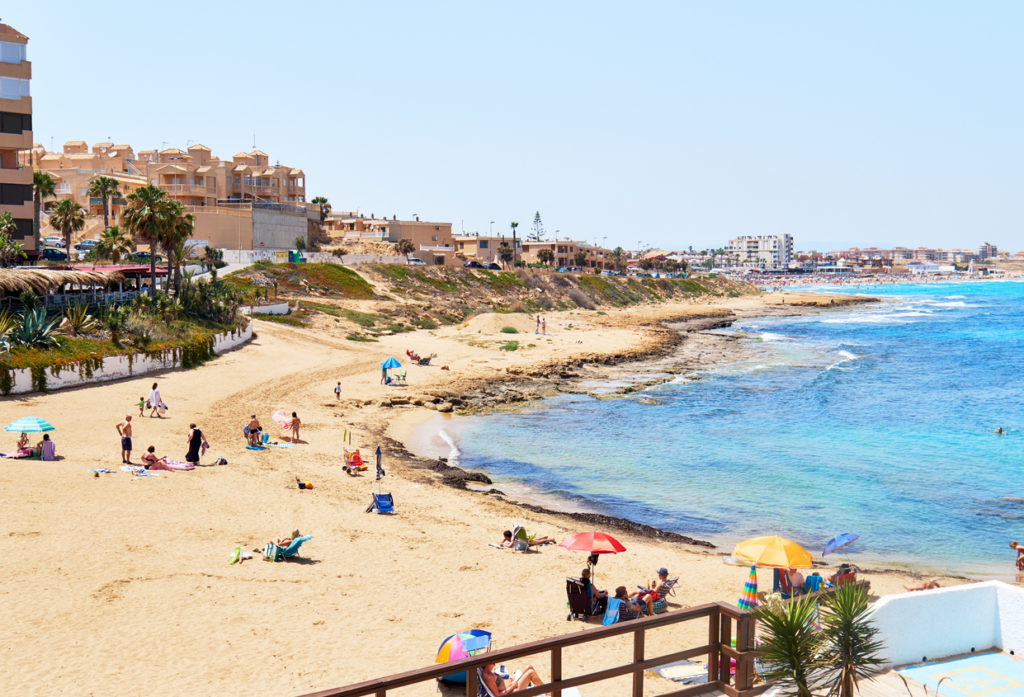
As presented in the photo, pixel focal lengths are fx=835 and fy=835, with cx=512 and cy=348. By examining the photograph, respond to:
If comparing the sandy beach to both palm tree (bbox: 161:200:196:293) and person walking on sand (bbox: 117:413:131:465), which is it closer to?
person walking on sand (bbox: 117:413:131:465)

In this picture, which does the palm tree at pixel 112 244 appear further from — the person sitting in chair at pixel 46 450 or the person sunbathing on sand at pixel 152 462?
the person sunbathing on sand at pixel 152 462

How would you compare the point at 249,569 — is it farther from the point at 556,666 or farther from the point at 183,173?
the point at 183,173

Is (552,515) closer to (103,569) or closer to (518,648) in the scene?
(103,569)

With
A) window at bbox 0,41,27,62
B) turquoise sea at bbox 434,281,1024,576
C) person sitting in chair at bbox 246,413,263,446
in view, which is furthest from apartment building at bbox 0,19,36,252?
turquoise sea at bbox 434,281,1024,576

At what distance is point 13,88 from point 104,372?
76.8 feet

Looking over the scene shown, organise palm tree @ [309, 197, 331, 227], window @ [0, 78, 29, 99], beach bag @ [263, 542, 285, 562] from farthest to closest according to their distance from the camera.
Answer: palm tree @ [309, 197, 331, 227] → window @ [0, 78, 29, 99] → beach bag @ [263, 542, 285, 562]

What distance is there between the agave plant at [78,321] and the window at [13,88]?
18716 mm

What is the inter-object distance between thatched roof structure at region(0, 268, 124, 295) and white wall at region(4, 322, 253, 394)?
452 centimetres

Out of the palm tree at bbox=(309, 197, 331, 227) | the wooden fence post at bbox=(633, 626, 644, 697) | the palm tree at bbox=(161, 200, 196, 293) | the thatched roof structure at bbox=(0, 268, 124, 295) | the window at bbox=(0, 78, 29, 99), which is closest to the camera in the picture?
the wooden fence post at bbox=(633, 626, 644, 697)

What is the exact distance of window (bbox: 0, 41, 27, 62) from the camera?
4422cm

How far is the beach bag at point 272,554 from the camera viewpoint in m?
15.3

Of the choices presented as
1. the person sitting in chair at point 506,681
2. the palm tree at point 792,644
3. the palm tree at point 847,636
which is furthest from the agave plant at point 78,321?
the palm tree at point 847,636

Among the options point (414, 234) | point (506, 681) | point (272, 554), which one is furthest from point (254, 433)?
point (414, 234)

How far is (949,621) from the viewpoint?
10094 mm
